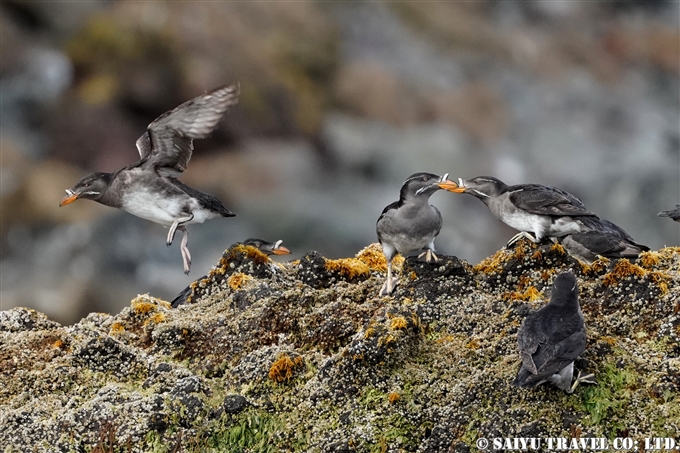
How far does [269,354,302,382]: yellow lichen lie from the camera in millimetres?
6953

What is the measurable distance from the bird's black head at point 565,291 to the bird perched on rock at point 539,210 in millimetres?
1502

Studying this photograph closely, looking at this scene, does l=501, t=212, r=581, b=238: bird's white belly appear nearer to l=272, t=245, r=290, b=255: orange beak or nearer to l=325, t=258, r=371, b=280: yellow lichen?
l=325, t=258, r=371, b=280: yellow lichen

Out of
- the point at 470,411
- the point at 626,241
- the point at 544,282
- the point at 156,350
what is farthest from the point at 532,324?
the point at 156,350

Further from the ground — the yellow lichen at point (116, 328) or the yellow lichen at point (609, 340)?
the yellow lichen at point (116, 328)

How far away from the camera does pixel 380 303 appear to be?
307 inches

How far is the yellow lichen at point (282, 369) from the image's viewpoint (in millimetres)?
6953

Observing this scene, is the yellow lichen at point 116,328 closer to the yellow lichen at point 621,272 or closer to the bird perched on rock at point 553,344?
the bird perched on rock at point 553,344

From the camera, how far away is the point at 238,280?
8.52 meters

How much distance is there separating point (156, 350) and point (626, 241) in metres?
4.82

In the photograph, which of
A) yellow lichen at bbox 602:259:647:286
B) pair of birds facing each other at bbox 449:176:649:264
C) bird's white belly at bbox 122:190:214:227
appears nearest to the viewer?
yellow lichen at bbox 602:259:647:286

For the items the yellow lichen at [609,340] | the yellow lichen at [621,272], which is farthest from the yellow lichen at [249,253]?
the yellow lichen at [609,340]

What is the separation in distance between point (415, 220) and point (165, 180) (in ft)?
10.5

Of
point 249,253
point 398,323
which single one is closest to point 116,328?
point 249,253

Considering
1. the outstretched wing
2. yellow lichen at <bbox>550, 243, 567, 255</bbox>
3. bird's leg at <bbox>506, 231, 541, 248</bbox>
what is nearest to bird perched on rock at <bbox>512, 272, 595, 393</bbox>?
yellow lichen at <bbox>550, 243, 567, 255</bbox>
